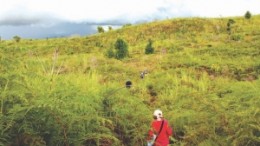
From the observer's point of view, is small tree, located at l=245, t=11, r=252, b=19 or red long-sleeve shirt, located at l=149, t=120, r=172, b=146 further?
small tree, located at l=245, t=11, r=252, b=19

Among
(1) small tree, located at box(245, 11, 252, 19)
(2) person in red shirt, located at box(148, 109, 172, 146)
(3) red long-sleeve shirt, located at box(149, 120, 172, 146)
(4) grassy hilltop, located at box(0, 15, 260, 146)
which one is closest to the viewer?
Result: (4) grassy hilltop, located at box(0, 15, 260, 146)

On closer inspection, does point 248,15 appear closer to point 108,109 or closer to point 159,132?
point 159,132

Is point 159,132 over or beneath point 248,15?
over

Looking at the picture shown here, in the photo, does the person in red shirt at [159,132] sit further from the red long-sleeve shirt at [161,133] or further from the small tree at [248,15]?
the small tree at [248,15]

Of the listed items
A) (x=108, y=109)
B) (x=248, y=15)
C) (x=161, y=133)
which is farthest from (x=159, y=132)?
(x=248, y=15)

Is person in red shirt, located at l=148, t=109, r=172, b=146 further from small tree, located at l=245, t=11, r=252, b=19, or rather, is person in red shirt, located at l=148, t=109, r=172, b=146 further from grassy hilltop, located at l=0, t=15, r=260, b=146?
small tree, located at l=245, t=11, r=252, b=19

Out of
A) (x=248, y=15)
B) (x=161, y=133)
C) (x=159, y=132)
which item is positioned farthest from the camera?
(x=248, y=15)

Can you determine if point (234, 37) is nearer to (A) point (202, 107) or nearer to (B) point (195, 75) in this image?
(B) point (195, 75)

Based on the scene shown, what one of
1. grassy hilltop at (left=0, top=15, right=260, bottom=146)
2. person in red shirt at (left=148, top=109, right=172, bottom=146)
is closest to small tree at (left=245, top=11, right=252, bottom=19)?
grassy hilltop at (left=0, top=15, right=260, bottom=146)

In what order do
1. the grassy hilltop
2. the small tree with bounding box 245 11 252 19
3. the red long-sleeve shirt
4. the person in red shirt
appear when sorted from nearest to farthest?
the grassy hilltop < the person in red shirt < the red long-sleeve shirt < the small tree with bounding box 245 11 252 19

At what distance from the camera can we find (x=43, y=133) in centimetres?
704

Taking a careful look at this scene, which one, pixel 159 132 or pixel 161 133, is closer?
pixel 159 132

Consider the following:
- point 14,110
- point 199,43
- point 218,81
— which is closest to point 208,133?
point 14,110

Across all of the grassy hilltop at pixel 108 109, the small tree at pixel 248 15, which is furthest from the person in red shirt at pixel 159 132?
the small tree at pixel 248 15
